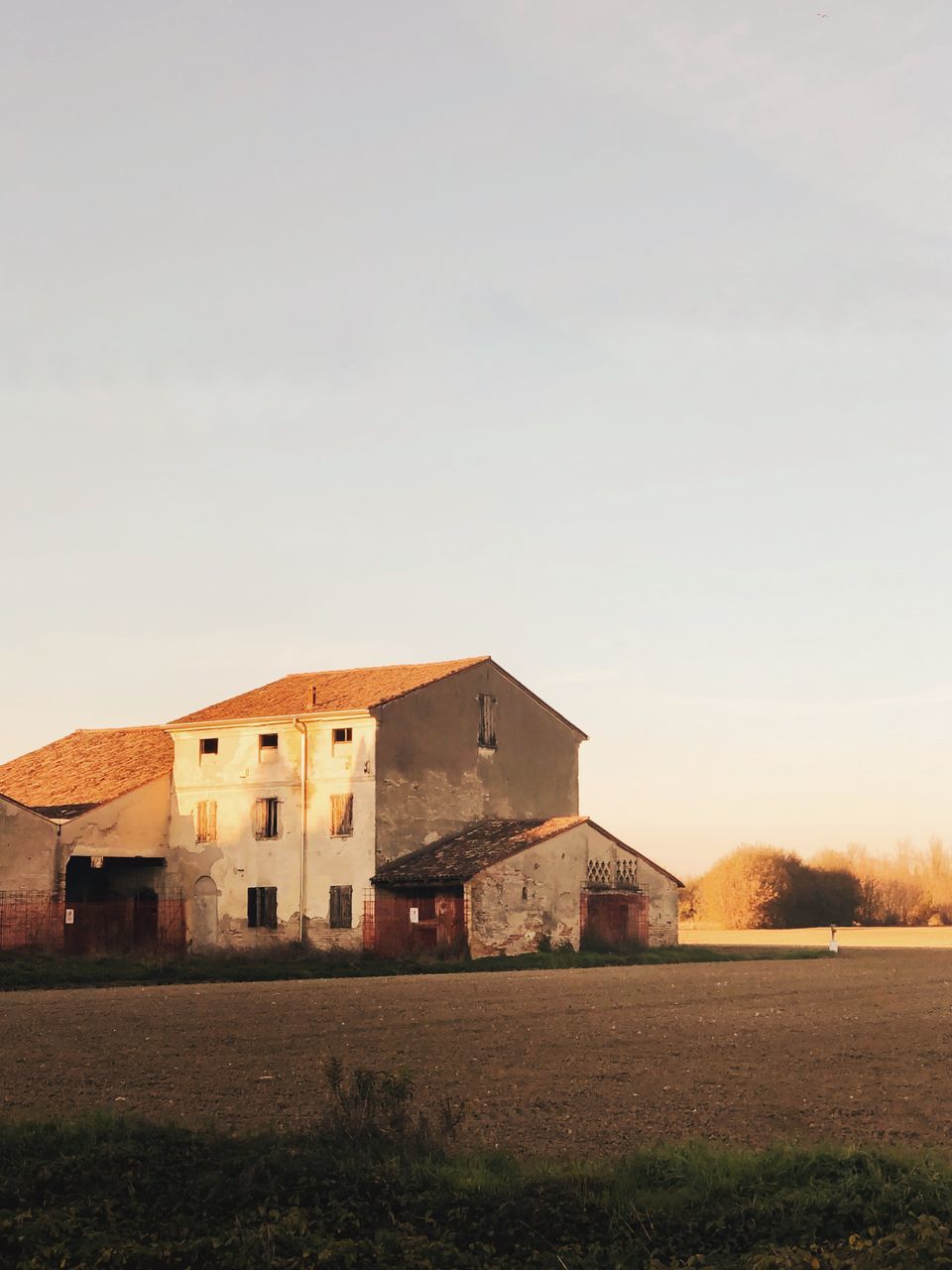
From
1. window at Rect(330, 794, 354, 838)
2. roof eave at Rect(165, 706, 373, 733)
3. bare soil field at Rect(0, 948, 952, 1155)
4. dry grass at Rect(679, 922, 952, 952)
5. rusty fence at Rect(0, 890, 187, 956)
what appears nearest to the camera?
bare soil field at Rect(0, 948, 952, 1155)

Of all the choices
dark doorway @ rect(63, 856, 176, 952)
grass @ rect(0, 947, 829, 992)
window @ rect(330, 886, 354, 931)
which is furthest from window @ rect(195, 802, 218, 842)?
window @ rect(330, 886, 354, 931)

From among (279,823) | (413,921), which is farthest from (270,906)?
(413,921)

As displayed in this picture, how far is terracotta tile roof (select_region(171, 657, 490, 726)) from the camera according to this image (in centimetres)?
4591

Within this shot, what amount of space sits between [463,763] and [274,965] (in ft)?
39.8

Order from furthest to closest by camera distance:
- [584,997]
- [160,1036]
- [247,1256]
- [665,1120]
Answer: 1. [584,997]
2. [160,1036]
3. [665,1120]
4. [247,1256]

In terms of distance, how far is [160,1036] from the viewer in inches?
730

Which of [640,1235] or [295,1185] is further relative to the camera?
[295,1185]

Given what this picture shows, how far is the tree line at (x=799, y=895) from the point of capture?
75562mm

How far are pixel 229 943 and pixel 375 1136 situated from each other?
3706 cm

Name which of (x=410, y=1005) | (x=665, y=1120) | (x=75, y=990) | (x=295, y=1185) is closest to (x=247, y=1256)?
(x=295, y=1185)

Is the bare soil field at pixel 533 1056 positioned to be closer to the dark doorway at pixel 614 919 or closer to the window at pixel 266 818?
the dark doorway at pixel 614 919

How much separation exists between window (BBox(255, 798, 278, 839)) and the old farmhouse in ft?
0.16

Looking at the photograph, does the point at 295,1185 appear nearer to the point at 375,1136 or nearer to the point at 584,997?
the point at 375,1136

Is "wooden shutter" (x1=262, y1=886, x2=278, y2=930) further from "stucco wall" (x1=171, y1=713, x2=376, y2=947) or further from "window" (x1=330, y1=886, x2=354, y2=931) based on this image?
"window" (x1=330, y1=886, x2=354, y2=931)
